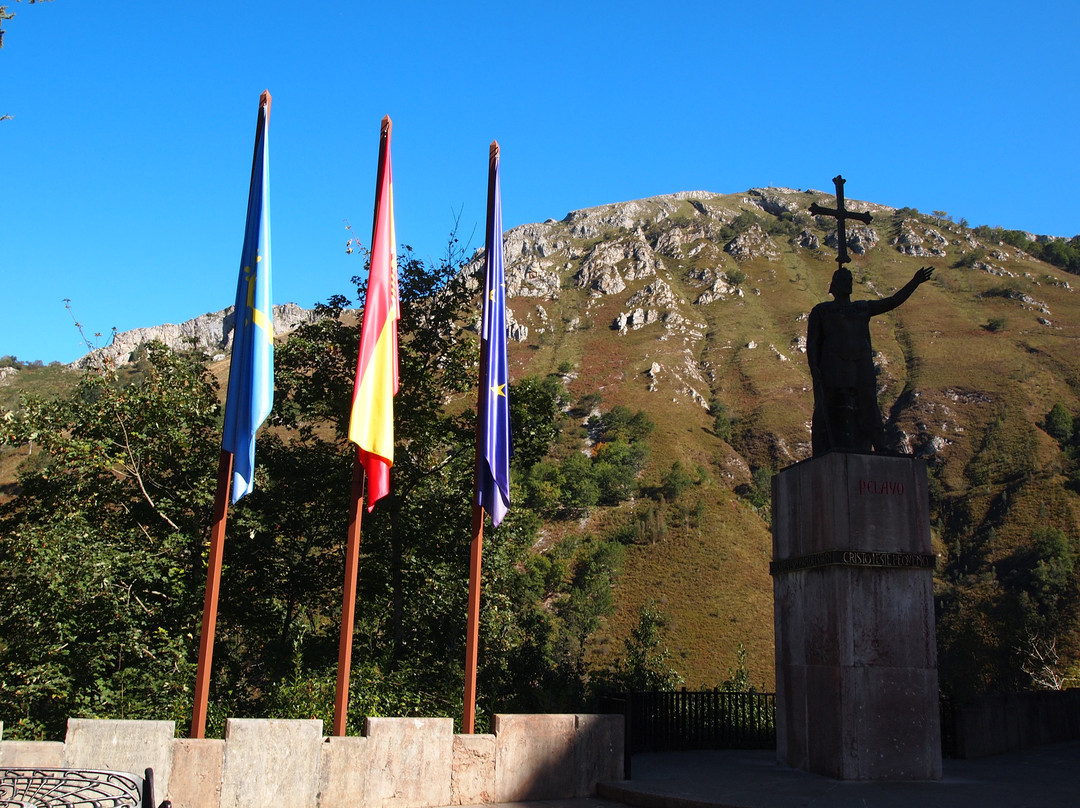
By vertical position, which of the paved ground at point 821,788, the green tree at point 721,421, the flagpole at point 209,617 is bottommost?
the paved ground at point 821,788

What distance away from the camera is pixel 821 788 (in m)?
9.65

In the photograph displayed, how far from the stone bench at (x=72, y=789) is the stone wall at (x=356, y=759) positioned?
2768 millimetres

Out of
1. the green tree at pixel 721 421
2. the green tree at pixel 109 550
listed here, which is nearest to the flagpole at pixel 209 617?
the green tree at pixel 109 550

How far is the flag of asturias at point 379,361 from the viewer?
9.88 m

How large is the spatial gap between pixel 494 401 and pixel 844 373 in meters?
4.73

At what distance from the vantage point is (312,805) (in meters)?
8.60

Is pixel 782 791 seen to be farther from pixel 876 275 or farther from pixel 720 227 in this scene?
pixel 720 227

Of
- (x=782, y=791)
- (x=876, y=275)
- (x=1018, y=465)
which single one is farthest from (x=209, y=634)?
(x=876, y=275)

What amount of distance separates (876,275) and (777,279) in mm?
16924

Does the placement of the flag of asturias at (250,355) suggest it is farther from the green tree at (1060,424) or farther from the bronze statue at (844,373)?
the green tree at (1060,424)

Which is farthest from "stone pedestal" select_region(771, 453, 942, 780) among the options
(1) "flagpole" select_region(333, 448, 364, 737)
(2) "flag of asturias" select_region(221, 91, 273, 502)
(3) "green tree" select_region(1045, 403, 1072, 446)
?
(3) "green tree" select_region(1045, 403, 1072, 446)

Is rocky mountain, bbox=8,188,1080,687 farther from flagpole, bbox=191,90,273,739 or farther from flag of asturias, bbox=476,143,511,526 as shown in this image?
flag of asturias, bbox=476,143,511,526

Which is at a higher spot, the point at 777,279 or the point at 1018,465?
the point at 777,279

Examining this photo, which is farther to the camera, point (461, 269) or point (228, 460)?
point (461, 269)
